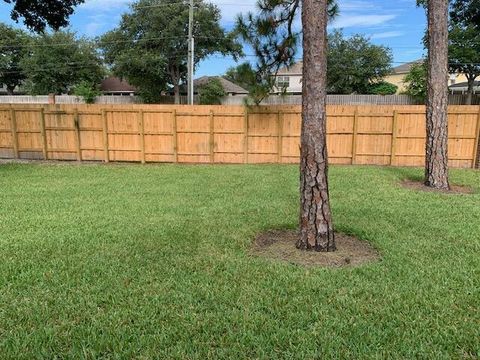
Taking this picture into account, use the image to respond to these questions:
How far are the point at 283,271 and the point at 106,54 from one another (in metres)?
33.1

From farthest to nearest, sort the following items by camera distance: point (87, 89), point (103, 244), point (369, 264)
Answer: point (87, 89), point (103, 244), point (369, 264)

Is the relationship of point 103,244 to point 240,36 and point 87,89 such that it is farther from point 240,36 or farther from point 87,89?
point 87,89

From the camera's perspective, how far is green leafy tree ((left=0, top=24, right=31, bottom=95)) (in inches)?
1515

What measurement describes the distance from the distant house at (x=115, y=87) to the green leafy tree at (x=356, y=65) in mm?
19609

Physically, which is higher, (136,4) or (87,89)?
(136,4)

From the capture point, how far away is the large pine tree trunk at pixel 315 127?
149 inches

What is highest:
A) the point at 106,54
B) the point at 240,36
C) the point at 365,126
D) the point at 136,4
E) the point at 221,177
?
the point at 136,4

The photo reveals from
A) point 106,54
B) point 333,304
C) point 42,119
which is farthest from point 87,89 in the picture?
point 333,304

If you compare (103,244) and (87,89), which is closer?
(103,244)

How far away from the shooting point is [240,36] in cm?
749

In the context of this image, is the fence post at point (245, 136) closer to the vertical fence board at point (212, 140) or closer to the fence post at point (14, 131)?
the vertical fence board at point (212, 140)

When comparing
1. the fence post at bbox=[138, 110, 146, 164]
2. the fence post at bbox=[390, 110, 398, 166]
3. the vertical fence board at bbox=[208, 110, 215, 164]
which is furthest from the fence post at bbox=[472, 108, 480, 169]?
the fence post at bbox=[138, 110, 146, 164]

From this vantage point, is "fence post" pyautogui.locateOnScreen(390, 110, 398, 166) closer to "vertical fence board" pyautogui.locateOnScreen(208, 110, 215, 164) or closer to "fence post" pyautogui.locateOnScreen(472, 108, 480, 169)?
"fence post" pyautogui.locateOnScreen(472, 108, 480, 169)

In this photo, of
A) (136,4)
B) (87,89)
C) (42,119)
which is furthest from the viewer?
(136,4)
